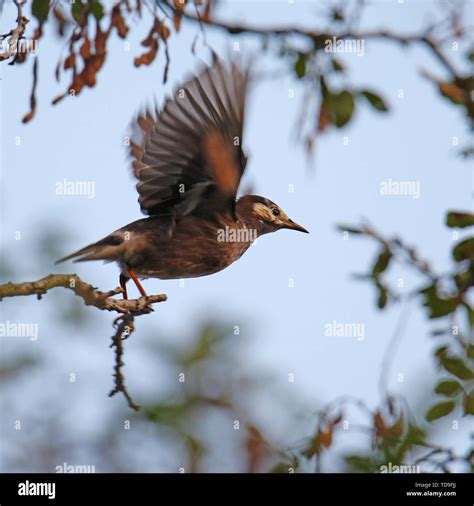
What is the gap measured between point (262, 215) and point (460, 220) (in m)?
2.43

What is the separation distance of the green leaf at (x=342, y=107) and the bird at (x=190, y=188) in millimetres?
1120

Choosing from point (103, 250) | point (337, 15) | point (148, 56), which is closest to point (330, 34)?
point (337, 15)

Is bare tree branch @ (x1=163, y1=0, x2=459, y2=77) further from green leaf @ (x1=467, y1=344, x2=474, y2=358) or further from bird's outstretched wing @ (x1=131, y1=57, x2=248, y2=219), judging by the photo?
green leaf @ (x1=467, y1=344, x2=474, y2=358)

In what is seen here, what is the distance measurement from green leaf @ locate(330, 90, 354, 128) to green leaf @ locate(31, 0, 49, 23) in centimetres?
122

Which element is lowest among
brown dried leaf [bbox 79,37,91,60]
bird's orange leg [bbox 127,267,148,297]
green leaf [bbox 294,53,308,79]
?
bird's orange leg [bbox 127,267,148,297]

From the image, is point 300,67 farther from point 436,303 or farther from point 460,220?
point 436,303

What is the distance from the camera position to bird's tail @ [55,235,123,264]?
175 inches

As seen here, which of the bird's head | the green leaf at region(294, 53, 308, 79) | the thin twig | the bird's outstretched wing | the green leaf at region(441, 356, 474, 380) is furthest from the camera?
the bird's head

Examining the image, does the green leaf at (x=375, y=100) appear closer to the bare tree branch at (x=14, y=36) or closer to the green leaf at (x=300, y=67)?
the green leaf at (x=300, y=67)

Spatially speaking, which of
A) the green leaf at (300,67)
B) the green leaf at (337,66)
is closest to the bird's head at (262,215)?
the green leaf at (300,67)

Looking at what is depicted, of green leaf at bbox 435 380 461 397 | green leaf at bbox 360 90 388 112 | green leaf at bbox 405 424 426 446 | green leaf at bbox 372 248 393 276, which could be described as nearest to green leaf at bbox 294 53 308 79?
green leaf at bbox 360 90 388 112

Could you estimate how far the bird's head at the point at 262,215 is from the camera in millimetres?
5242

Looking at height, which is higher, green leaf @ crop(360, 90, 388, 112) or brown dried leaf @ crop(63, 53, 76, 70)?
brown dried leaf @ crop(63, 53, 76, 70)
